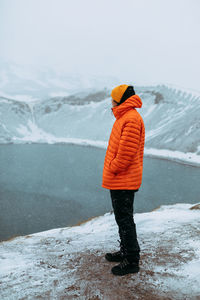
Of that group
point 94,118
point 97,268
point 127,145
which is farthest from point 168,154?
point 127,145

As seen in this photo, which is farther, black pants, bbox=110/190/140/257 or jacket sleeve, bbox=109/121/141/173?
black pants, bbox=110/190/140/257

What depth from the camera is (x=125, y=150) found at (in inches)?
125

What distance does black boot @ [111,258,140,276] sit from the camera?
129 inches

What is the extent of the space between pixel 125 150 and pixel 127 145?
0.22ft

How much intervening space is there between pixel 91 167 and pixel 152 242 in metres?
18.6

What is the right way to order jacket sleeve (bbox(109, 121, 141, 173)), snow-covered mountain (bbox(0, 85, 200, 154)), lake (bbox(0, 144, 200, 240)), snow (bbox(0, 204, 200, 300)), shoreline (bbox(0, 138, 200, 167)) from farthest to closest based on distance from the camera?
snow-covered mountain (bbox(0, 85, 200, 154)) → shoreline (bbox(0, 138, 200, 167)) → lake (bbox(0, 144, 200, 240)) → jacket sleeve (bbox(109, 121, 141, 173)) → snow (bbox(0, 204, 200, 300))

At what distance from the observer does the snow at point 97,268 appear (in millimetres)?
2971

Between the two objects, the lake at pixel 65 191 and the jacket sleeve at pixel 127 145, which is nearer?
the jacket sleeve at pixel 127 145

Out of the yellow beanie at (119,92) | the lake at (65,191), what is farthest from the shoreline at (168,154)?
the yellow beanie at (119,92)

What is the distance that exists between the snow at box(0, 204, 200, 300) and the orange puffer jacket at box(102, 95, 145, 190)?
3.77ft

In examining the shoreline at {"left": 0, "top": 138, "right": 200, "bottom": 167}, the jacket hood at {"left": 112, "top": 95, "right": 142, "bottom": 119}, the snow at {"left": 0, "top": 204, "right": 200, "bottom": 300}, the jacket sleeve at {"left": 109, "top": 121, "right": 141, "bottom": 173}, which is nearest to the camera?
the snow at {"left": 0, "top": 204, "right": 200, "bottom": 300}

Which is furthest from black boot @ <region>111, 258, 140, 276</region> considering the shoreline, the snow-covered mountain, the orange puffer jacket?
the snow-covered mountain

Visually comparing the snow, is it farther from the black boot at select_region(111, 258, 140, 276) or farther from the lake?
the lake

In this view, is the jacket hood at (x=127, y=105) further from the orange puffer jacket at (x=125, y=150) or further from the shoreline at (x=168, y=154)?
the shoreline at (x=168, y=154)
